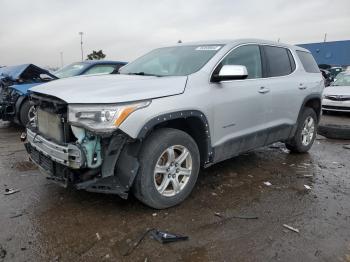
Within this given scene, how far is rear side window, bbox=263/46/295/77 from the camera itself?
16.5 feet

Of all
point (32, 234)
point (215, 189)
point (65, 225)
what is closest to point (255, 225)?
point (215, 189)

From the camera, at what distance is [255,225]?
344 centimetres

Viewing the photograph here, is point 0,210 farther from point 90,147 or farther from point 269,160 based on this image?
point 269,160

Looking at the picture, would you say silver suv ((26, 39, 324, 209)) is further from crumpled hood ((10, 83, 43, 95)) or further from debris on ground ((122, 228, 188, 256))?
crumpled hood ((10, 83, 43, 95))

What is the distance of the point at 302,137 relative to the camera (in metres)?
6.11

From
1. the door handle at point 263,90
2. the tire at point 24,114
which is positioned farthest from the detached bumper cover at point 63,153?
the tire at point 24,114

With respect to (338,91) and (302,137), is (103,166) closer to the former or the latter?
(302,137)

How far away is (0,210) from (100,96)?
5.58 ft

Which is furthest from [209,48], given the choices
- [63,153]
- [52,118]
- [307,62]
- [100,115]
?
[307,62]

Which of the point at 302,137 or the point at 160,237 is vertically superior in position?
the point at 302,137

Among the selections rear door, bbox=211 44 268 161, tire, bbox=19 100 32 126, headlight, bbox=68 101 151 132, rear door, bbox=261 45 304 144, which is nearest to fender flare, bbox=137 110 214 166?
rear door, bbox=211 44 268 161

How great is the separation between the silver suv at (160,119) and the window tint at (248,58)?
1 cm

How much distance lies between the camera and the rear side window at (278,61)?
504 centimetres

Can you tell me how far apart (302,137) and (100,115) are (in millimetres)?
4166
